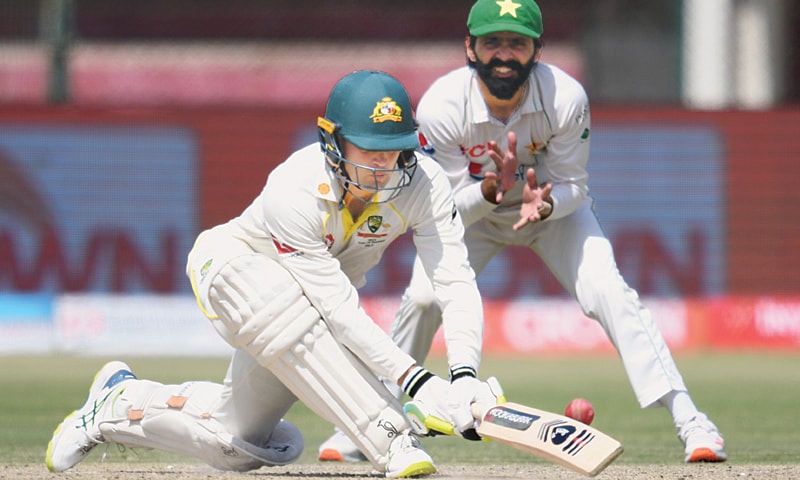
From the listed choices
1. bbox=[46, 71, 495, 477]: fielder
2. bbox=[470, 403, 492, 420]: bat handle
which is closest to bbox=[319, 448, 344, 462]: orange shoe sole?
bbox=[46, 71, 495, 477]: fielder

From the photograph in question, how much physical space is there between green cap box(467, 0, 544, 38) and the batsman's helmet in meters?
1.19

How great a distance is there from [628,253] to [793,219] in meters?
2.00

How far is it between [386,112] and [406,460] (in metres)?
1.35

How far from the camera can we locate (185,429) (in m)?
5.52

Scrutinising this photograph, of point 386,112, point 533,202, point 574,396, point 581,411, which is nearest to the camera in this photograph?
point 386,112

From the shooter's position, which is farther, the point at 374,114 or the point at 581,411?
the point at 581,411

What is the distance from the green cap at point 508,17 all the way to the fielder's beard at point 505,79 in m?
0.15

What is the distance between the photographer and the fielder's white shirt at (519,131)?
21.3ft

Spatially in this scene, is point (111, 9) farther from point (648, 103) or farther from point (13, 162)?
point (648, 103)

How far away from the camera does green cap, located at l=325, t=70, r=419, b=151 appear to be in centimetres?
512

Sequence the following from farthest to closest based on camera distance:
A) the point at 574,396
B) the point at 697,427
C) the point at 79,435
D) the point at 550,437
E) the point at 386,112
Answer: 1. the point at 574,396
2. the point at 697,427
3. the point at 79,435
4. the point at 386,112
5. the point at 550,437

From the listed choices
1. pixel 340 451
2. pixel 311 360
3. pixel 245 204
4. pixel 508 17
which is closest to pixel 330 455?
pixel 340 451

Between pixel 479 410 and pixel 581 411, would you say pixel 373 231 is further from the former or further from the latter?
pixel 581 411

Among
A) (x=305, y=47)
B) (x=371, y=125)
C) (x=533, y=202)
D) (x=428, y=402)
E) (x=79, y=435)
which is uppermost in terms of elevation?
(x=371, y=125)
